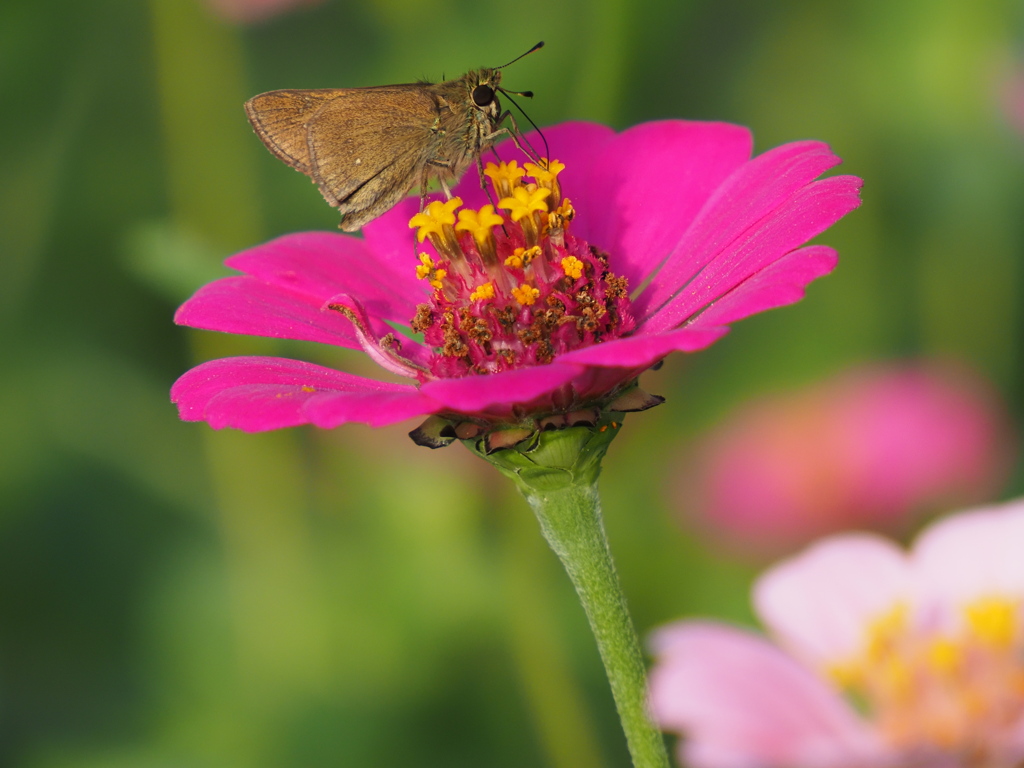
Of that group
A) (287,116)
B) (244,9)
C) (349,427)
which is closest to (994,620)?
(287,116)

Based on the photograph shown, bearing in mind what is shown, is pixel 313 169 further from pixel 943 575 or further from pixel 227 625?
pixel 227 625

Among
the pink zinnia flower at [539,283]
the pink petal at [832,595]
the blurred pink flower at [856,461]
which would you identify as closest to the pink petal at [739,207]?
the pink zinnia flower at [539,283]

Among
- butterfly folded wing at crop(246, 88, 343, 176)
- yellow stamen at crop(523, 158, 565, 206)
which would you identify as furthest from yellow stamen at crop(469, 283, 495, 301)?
butterfly folded wing at crop(246, 88, 343, 176)

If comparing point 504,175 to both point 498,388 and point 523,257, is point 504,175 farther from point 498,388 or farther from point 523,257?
point 498,388

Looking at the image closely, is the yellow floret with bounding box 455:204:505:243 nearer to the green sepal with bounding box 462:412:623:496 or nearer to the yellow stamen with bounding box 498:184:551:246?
the yellow stamen with bounding box 498:184:551:246

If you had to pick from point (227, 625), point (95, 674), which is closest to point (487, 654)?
point (227, 625)
